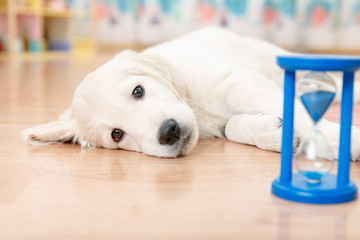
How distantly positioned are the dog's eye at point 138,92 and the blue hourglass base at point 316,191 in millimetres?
706

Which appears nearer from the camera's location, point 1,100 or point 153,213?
point 153,213

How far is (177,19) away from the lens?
23.0 ft

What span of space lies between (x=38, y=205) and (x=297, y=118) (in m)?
0.92

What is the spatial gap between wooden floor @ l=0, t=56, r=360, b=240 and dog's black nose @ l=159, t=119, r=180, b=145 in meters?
0.08

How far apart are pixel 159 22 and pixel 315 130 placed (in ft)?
20.2

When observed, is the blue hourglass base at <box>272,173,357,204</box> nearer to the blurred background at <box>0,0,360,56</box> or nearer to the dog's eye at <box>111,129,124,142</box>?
the dog's eye at <box>111,129,124,142</box>

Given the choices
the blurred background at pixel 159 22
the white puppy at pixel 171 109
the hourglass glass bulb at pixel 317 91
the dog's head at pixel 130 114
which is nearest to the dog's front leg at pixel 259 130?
the white puppy at pixel 171 109

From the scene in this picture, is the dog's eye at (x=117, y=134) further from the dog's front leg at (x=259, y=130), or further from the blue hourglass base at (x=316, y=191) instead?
the blue hourglass base at (x=316, y=191)

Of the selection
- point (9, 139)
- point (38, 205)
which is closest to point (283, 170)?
point (38, 205)

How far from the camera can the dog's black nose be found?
1.64m

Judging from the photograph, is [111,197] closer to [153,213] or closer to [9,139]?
[153,213]

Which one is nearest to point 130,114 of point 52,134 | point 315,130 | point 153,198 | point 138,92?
point 138,92

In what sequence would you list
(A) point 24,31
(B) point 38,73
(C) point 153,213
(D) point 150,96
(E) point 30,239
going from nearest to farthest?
1. (E) point 30,239
2. (C) point 153,213
3. (D) point 150,96
4. (B) point 38,73
5. (A) point 24,31

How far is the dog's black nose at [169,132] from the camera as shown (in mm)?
1638
